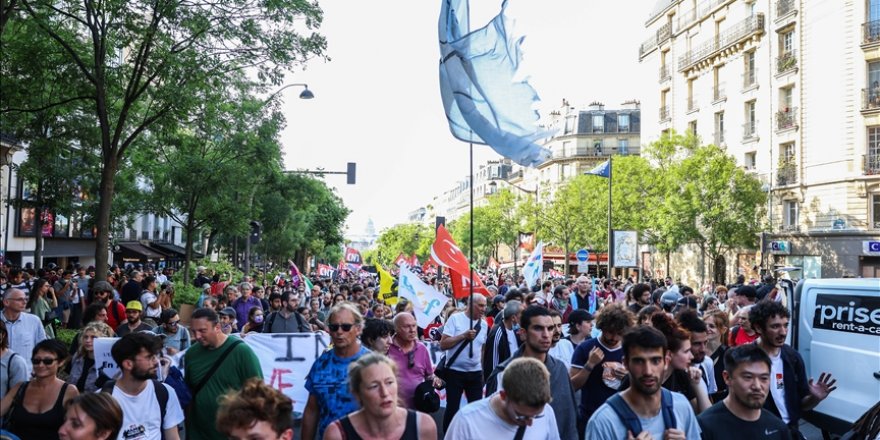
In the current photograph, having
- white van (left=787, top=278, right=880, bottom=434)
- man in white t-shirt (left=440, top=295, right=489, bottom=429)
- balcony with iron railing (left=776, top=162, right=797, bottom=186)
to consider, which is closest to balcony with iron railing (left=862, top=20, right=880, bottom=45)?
balcony with iron railing (left=776, top=162, right=797, bottom=186)

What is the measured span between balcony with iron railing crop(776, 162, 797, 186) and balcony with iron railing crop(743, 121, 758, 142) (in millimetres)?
2681

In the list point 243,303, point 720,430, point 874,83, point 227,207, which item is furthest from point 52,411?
point 874,83

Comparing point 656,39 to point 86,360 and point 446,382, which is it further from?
point 86,360

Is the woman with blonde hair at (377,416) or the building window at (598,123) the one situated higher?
the building window at (598,123)

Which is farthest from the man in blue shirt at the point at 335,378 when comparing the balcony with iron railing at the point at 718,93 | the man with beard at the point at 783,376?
the balcony with iron railing at the point at 718,93

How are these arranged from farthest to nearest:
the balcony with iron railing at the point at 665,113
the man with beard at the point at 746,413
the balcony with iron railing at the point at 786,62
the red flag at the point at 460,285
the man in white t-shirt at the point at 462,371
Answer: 1. the balcony with iron railing at the point at 665,113
2. the balcony with iron railing at the point at 786,62
3. the red flag at the point at 460,285
4. the man in white t-shirt at the point at 462,371
5. the man with beard at the point at 746,413

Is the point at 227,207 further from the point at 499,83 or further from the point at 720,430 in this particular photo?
the point at 720,430

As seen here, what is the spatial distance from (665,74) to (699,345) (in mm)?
46449

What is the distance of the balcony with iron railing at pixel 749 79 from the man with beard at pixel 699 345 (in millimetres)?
37492

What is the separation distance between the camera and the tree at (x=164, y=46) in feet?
47.8

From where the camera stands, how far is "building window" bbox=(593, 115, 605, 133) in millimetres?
83188

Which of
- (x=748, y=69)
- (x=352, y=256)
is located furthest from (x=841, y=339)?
(x=748, y=69)

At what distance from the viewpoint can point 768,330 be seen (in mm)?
5359

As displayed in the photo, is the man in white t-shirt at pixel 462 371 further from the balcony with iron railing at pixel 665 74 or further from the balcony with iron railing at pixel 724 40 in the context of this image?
the balcony with iron railing at pixel 665 74
